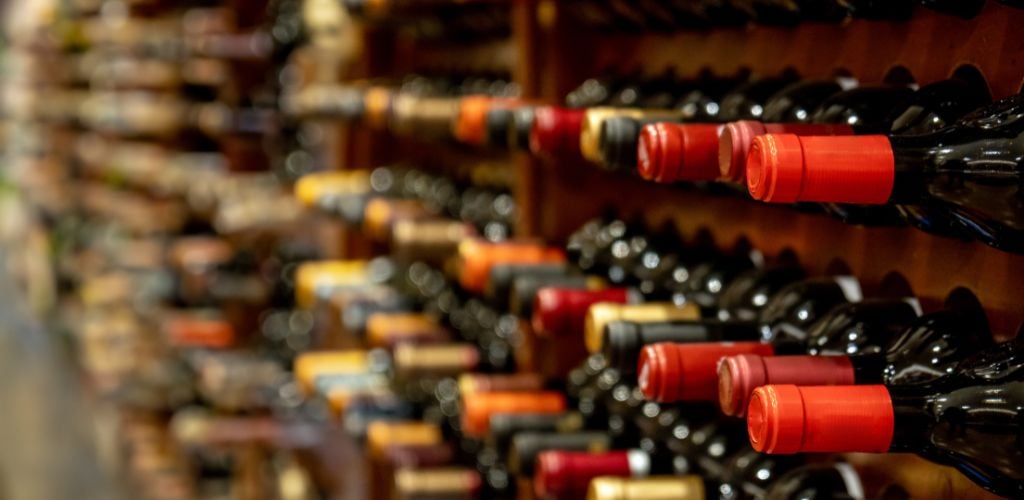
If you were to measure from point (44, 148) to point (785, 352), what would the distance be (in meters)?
4.42

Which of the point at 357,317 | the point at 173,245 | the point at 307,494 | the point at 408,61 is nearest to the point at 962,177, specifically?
the point at 357,317

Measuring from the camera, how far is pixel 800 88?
2.42ft

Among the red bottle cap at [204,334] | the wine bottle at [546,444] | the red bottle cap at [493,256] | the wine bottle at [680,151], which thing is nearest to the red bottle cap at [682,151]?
the wine bottle at [680,151]

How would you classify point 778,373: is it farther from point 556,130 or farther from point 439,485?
point 439,485

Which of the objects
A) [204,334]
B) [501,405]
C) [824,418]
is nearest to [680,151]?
[824,418]

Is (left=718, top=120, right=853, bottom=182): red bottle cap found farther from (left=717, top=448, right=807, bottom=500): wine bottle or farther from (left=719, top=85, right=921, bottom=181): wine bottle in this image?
(left=717, top=448, right=807, bottom=500): wine bottle

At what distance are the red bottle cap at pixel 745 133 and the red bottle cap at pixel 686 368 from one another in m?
0.10

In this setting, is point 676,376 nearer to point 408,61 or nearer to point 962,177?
point 962,177

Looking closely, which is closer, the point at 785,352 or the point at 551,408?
the point at 785,352

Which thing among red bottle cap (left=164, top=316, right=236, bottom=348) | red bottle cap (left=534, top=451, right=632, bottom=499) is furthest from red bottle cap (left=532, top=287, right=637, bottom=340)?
red bottle cap (left=164, top=316, right=236, bottom=348)

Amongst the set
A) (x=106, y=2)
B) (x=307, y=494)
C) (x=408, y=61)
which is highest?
(x=106, y=2)

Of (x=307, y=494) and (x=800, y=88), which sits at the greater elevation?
(x=800, y=88)

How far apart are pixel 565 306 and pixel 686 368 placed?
28cm

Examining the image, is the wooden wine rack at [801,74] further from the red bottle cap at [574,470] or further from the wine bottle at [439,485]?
the wine bottle at [439,485]
